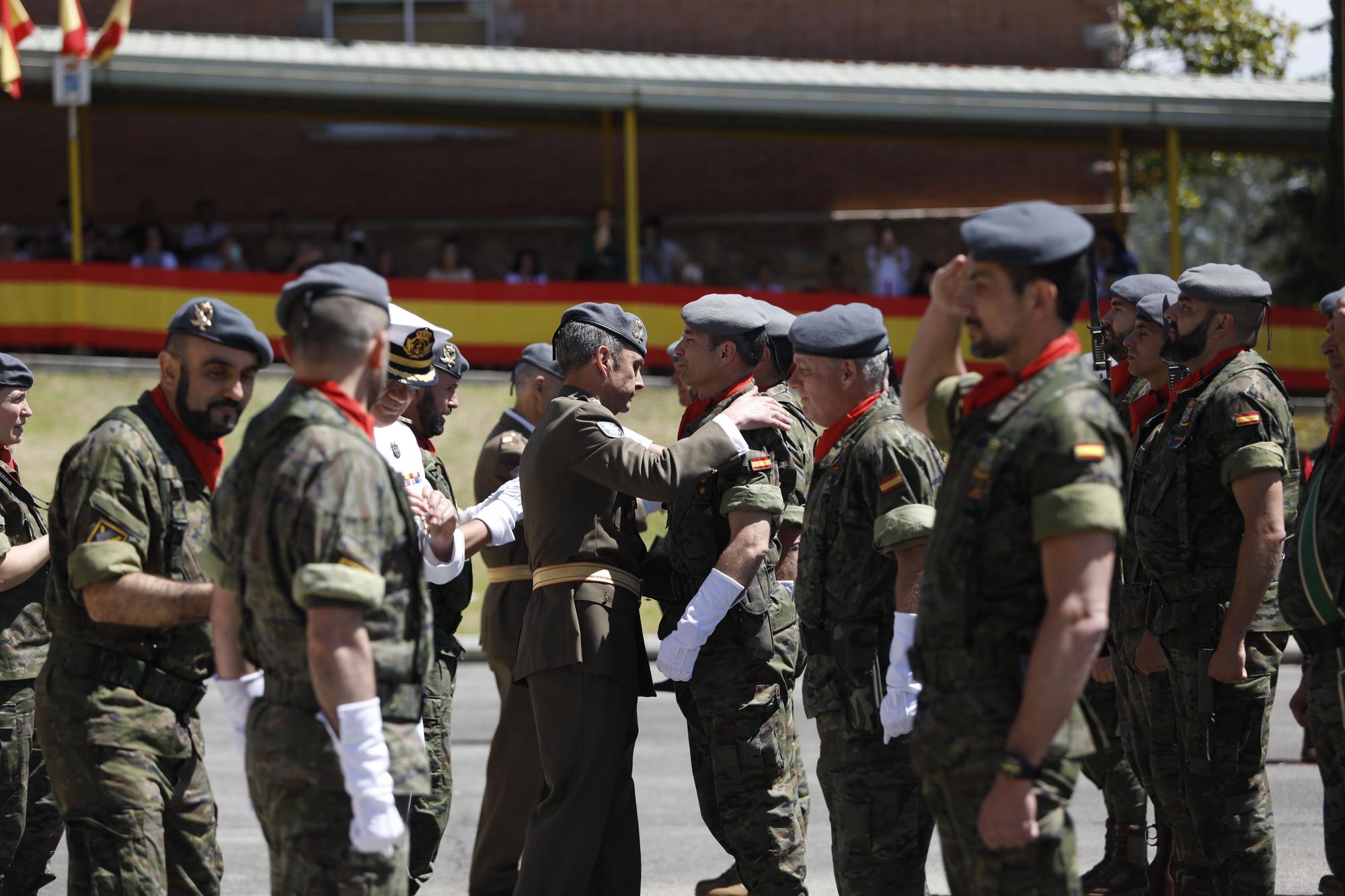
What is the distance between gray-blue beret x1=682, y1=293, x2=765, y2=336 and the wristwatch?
2504 millimetres

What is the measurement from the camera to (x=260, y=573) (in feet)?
12.5

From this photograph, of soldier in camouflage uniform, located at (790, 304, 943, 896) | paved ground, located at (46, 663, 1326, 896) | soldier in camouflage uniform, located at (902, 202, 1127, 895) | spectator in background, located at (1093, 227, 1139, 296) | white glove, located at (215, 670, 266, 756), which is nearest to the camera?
soldier in camouflage uniform, located at (902, 202, 1127, 895)

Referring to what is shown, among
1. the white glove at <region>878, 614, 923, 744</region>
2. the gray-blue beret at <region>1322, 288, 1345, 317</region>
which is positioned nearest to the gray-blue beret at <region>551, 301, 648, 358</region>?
the white glove at <region>878, 614, 923, 744</region>

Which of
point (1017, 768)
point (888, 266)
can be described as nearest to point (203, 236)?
point (888, 266)

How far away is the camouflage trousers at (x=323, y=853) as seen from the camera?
375cm

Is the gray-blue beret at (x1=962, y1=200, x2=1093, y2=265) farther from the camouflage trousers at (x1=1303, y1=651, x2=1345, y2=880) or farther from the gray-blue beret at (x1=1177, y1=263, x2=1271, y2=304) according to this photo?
the camouflage trousers at (x1=1303, y1=651, x2=1345, y2=880)

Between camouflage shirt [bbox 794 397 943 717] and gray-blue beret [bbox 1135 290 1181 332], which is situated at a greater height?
gray-blue beret [bbox 1135 290 1181 332]

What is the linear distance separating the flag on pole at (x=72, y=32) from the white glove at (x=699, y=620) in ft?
50.3

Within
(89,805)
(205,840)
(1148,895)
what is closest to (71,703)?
(89,805)

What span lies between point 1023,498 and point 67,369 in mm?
15598

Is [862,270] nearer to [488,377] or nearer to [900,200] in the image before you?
[900,200]

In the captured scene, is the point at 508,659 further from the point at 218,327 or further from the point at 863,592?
the point at 218,327

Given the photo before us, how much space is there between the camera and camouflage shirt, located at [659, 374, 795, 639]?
5504 millimetres

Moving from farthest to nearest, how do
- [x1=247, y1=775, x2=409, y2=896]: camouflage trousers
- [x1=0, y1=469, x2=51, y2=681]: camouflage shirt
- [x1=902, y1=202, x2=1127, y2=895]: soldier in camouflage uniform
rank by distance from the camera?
[x1=0, y1=469, x2=51, y2=681]: camouflage shirt, [x1=247, y1=775, x2=409, y2=896]: camouflage trousers, [x1=902, y1=202, x2=1127, y2=895]: soldier in camouflage uniform
